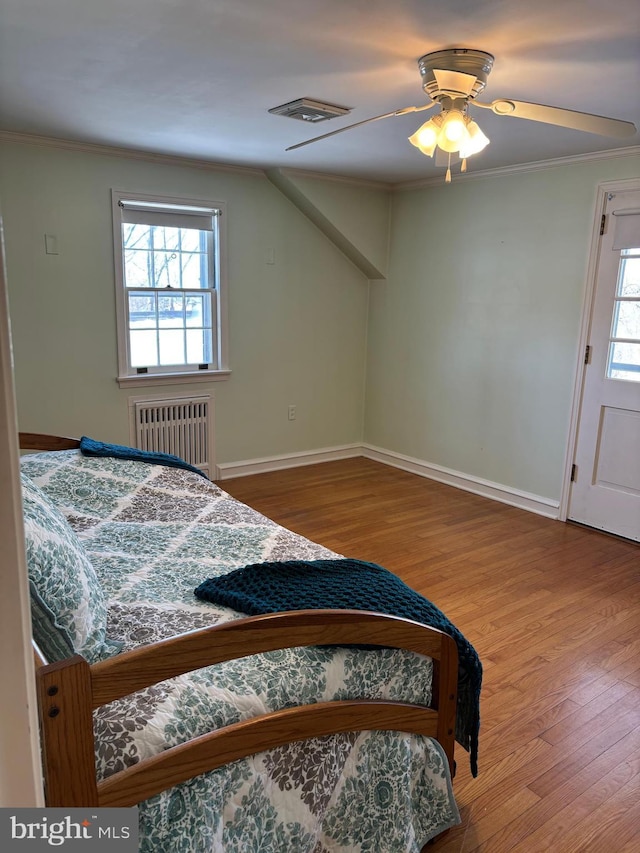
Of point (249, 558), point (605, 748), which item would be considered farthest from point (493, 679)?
point (249, 558)

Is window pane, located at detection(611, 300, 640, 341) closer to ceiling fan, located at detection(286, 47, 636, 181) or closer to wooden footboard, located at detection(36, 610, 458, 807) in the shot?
ceiling fan, located at detection(286, 47, 636, 181)

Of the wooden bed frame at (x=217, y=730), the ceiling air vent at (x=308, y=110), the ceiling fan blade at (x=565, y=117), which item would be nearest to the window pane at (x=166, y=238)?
the ceiling air vent at (x=308, y=110)

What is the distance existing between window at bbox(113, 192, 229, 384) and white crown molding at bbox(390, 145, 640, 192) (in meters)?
1.63

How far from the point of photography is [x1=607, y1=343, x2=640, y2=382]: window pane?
3.75 metres

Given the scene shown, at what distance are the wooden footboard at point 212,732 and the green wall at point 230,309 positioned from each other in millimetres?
3112

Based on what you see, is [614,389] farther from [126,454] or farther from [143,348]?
[143,348]

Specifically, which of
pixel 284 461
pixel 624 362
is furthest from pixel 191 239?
pixel 624 362

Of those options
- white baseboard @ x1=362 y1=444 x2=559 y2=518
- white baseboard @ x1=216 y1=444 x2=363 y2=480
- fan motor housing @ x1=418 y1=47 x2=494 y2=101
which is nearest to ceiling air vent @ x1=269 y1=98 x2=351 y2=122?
fan motor housing @ x1=418 y1=47 x2=494 y2=101

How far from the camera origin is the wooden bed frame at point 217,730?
1.13 metres

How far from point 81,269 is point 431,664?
11.4 feet

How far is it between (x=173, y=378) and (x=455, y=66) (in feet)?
9.63

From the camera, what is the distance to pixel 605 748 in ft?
7.02

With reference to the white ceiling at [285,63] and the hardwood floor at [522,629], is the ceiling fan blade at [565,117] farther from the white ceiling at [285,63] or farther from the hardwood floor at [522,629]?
the hardwood floor at [522,629]

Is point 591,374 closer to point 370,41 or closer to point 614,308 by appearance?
point 614,308
